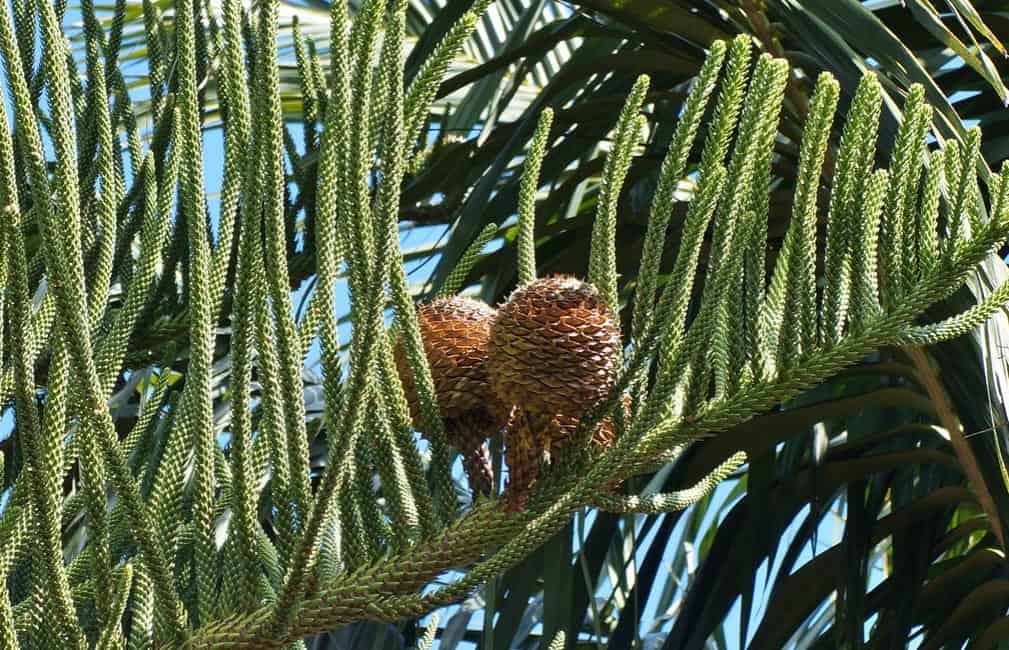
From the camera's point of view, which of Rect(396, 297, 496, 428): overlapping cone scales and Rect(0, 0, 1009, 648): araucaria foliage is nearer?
Rect(0, 0, 1009, 648): araucaria foliage

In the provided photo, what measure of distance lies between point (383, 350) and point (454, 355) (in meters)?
0.09

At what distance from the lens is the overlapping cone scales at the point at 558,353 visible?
769 mm

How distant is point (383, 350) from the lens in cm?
75

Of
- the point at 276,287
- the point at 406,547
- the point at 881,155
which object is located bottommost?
the point at 406,547

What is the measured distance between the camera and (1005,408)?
1.28m

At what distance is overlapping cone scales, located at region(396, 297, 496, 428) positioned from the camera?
0.82m

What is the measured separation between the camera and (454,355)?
2.76 ft

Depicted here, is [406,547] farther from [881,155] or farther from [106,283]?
[881,155]

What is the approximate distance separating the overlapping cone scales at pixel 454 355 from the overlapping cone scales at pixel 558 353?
4 cm

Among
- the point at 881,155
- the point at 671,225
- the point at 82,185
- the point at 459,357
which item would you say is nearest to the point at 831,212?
the point at 459,357

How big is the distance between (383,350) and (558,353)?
84 millimetres

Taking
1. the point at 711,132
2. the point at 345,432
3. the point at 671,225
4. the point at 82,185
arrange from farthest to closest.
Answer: the point at 671,225 < the point at 82,185 < the point at 711,132 < the point at 345,432

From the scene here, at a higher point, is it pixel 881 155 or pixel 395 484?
pixel 881 155

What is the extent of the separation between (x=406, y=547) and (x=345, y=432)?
0.29 ft
